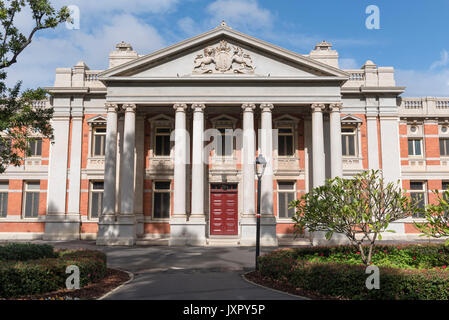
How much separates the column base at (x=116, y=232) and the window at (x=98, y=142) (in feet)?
20.0

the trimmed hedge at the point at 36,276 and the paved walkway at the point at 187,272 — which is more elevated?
the trimmed hedge at the point at 36,276

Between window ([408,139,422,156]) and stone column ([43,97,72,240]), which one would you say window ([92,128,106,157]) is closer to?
stone column ([43,97,72,240])

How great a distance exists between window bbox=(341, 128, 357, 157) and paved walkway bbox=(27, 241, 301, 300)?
1054cm

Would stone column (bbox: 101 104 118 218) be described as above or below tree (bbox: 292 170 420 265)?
above

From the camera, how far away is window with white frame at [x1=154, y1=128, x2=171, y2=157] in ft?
85.6

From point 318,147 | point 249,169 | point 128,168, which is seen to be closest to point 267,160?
point 249,169

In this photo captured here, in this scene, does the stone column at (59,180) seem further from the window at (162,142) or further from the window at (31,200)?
the window at (162,142)

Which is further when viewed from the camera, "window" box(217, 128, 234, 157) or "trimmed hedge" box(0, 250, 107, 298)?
"window" box(217, 128, 234, 157)

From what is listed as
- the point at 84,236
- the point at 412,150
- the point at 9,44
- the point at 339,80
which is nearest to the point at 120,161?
the point at 84,236

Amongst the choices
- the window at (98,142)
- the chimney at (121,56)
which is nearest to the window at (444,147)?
the chimney at (121,56)

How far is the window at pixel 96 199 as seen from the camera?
2606 centimetres

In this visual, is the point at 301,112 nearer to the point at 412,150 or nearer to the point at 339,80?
the point at 339,80

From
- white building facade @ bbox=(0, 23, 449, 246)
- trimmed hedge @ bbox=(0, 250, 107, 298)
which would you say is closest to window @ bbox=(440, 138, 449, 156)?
white building facade @ bbox=(0, 23, 449, 246)
